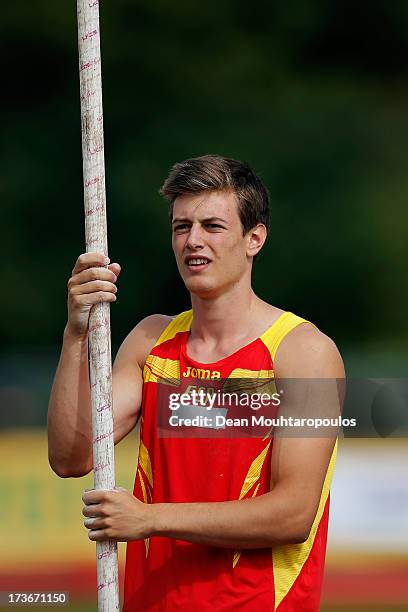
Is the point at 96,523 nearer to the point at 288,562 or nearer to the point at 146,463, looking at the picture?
the point at 146,463

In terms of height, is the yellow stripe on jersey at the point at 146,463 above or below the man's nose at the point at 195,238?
below

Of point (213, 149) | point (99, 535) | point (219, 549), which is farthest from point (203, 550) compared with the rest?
point (213, 149)

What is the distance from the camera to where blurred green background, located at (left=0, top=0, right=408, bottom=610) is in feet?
38.5

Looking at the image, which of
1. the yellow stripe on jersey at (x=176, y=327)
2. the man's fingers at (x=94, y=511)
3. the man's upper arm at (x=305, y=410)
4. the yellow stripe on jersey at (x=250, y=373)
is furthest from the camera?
the yellow stripe on jersey at (x=176, y=327)

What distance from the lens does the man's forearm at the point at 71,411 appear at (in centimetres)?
284

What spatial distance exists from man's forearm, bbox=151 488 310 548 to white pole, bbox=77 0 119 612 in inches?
5.6

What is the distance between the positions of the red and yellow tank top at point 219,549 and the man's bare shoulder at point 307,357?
31mm

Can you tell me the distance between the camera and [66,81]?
1290 cm

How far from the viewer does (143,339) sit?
3.12 meters

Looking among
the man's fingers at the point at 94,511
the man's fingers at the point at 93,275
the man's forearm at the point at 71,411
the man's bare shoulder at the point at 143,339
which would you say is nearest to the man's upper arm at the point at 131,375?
the man's bare shoulder at the point at 143,339

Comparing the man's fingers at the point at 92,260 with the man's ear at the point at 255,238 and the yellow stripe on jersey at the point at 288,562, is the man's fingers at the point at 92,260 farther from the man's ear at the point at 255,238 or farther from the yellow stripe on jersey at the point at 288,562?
the yellow stripe on jersey at the point at 288,562

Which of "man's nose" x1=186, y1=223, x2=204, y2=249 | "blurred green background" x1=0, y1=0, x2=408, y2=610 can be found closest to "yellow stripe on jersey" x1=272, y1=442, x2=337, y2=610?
"man's nose" x1=186, y1=223, x2=204, y2=249

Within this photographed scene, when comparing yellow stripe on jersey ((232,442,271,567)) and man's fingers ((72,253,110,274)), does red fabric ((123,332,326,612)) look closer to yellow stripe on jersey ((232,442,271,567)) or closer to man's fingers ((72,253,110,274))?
yellow stripe on jersey ((232,442,271,567))

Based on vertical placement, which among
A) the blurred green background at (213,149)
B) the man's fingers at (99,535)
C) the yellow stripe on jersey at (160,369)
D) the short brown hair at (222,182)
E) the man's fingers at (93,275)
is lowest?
the man's fingers at (99,535)
